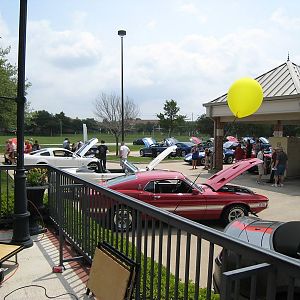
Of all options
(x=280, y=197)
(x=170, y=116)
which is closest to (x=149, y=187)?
(x=280, y=197)

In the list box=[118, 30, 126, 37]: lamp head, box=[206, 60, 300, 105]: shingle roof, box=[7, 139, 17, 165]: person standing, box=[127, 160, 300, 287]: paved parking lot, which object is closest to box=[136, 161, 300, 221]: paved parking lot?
box=[127, 160, 300, 287]: paved parking lot

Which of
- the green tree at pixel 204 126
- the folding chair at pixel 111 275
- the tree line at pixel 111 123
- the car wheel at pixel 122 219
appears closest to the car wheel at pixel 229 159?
the tree line at pixel 111 123

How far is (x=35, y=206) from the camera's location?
7.06 meters

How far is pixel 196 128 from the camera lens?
82.9 metres

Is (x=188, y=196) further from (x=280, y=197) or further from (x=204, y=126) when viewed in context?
(x=204, y=126)

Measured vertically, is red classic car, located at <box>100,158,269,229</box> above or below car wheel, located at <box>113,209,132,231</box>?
below

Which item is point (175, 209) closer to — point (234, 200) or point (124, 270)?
point (234, 200)

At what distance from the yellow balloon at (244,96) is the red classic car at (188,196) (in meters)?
1.54

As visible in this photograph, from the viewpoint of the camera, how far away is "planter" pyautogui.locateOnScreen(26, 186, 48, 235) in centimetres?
684

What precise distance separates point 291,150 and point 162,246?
730 inches

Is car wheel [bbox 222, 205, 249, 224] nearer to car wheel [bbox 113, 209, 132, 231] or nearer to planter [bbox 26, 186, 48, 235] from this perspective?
planter [bbox 26, 186, 48, 235]

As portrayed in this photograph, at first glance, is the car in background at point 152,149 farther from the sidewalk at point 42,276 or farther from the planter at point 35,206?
the sidewalk at point 42,276

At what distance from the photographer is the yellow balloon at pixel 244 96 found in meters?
9.41

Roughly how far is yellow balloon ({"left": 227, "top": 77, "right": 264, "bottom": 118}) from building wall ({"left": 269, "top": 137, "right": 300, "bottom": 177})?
11239 mm
